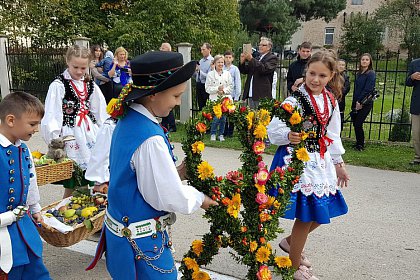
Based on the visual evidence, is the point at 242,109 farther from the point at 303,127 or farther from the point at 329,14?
the point at 329,14

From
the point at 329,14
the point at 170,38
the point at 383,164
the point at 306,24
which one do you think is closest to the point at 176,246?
the point at 383,164

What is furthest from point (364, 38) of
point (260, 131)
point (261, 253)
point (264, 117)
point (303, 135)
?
point (261, 253)

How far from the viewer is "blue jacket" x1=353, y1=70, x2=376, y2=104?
26.1 ft

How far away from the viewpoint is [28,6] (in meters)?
15.1

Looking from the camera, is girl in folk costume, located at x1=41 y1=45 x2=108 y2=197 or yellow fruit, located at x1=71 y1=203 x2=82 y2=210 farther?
girl in folk costume, located at x1=41 y1=45 x2=108 y2=197

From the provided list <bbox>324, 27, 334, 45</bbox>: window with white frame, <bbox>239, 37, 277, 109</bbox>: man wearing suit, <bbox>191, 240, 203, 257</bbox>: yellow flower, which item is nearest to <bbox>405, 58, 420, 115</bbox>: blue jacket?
<bbox>239, 37, 277, 109</bbox>: man wearing suit

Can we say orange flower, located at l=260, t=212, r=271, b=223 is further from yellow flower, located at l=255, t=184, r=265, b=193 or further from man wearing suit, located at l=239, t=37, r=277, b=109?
man wearing suit, located at l=239, t=37, r=277, b=109

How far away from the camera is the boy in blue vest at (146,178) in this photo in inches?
82.2

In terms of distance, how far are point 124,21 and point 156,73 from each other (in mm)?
14545

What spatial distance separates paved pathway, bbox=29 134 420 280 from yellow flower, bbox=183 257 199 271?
0.75 metres

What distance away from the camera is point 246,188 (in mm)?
2727

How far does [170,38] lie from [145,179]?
14.3 metres

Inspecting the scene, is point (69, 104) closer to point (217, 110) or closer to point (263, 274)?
point (217, 110)

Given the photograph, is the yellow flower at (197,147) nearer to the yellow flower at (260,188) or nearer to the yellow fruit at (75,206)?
the yellow flower at (260,188)
